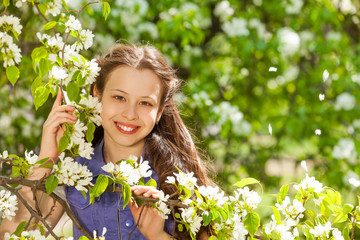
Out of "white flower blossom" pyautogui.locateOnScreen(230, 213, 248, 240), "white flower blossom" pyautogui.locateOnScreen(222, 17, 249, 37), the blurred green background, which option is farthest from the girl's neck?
"white flower blossom" pyautogui.locateOnScreen(222, 17, 249, 37)

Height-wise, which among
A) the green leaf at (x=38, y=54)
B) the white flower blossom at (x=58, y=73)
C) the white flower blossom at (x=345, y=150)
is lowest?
the white flower blossom at (x=345, y=150)

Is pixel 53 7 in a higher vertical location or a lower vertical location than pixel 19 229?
higher

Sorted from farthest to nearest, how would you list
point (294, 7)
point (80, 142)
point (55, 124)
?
point (294, 7)
point (55, 124)
point (80, 142)

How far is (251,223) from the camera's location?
1.01 metres

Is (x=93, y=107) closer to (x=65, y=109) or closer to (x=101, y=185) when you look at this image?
(x=65, y=109)

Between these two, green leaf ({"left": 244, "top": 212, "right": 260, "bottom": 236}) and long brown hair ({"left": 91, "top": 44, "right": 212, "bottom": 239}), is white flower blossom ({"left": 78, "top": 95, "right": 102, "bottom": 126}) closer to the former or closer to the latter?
green leaf ({"left": 244, "top": 212, "right": 260, "bottom": 236})

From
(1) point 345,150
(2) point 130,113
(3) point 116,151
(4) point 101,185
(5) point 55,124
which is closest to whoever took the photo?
Result: (4) point 101,185

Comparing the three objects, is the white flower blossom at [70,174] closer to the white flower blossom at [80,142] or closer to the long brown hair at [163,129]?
the white flower blossom at [80,142]

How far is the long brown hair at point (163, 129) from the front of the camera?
5.03ft

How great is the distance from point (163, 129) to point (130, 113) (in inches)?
9.7

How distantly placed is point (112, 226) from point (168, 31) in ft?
5.06

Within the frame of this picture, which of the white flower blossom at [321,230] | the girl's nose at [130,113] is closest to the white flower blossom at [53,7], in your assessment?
the girl's nose at [130,113]

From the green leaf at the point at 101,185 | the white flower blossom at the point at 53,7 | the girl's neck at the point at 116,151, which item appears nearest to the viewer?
the green leaf at the point at 101,185

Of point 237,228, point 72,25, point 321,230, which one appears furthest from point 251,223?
point 72,25
